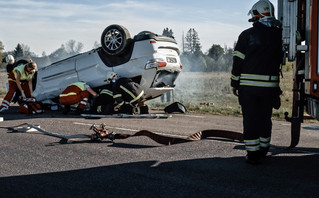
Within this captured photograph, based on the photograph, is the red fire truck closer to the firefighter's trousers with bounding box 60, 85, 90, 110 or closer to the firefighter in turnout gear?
the firefighter in turnout gear

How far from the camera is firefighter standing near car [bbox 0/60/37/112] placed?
10.2 m

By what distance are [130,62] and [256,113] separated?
17.6 ft

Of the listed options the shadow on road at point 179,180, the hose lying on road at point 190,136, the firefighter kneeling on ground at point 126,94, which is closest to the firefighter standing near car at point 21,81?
the firefighter kneeling on ground at point 126,94

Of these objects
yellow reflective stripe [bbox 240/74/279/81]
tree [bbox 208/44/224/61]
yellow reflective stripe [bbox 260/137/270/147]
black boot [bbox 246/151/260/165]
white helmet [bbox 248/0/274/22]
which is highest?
tree [bbox 208/44/224/61]

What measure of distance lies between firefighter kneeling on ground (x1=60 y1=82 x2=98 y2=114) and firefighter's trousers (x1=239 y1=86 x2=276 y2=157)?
19.1 ft

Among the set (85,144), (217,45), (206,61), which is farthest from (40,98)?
(217,45)

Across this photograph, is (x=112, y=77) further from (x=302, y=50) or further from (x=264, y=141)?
(x=302, y=50)

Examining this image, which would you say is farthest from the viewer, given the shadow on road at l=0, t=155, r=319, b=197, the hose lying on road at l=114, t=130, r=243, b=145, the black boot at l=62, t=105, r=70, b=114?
the black boot at l=62, t=105, r=70, b=114

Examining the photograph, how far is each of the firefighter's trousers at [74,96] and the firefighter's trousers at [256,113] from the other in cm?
588

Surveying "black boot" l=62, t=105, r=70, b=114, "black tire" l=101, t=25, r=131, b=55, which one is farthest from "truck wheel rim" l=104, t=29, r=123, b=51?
"black boot" l=62, t=105, r=70, b=114

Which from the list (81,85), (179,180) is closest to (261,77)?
(179,180)

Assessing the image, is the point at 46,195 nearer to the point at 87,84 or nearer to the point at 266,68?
the point at 266,68

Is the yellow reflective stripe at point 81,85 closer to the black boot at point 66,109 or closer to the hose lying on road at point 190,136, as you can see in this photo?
the black boot at point 66,109

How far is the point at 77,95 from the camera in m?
9.59
